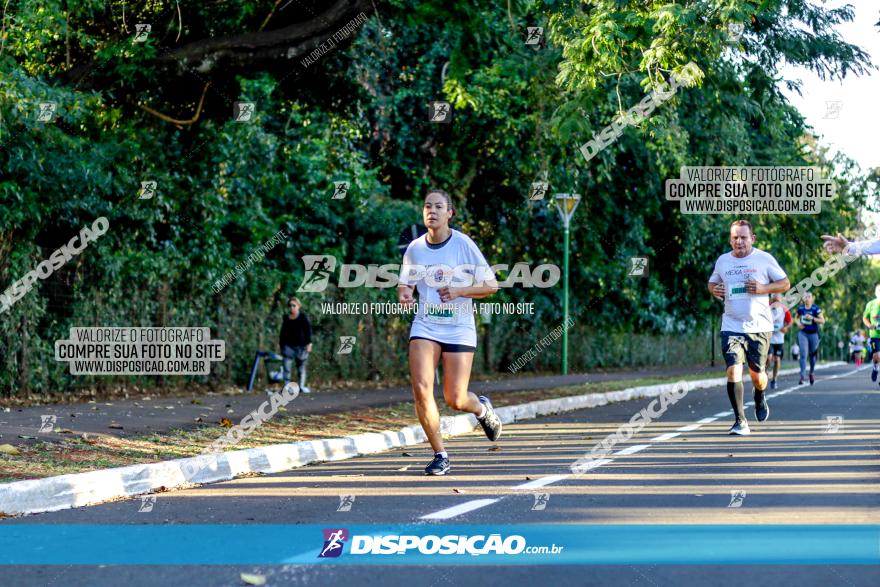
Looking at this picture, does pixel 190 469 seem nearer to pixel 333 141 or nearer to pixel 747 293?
pixel 747 293

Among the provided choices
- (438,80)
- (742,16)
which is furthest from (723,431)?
(438,80)

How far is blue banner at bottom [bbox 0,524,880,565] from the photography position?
6762mm

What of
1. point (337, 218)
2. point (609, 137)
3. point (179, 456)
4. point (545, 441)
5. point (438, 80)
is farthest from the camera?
point (438, 80)

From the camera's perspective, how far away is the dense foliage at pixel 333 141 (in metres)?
18.1

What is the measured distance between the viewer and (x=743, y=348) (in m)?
14.6

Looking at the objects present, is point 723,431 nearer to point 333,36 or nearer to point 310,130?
point 333,36

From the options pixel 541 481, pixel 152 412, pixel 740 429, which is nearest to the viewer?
pixel 541 481

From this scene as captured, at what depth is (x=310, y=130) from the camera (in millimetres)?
29297

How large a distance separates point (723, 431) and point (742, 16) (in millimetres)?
5058

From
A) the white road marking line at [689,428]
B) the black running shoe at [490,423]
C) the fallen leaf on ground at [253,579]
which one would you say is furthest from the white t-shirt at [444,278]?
the white road marking line at [689,428]

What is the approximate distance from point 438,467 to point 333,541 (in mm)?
3688

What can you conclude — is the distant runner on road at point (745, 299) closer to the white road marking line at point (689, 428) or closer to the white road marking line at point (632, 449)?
the white road marking line at point (632, 449)

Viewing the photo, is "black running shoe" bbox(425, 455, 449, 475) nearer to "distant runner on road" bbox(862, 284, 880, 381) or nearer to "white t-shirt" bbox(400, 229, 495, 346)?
"white t-shirt" bbox(400, 229, 495, 346)

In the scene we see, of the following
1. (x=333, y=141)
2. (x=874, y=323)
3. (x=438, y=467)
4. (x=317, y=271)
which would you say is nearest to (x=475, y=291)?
(x=438, y=467)
